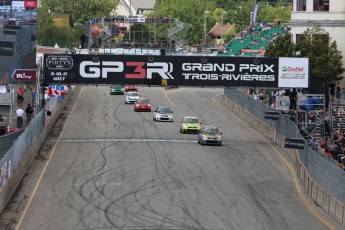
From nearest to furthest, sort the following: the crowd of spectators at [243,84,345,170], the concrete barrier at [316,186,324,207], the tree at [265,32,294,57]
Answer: the concrete barrier at [316,186,324,207]
the crowd of spectators at [243,84,345,170]
the tree at [265,32,294,57]

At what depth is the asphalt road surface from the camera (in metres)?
33.2

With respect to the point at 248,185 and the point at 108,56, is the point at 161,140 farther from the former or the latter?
the point at 248,185

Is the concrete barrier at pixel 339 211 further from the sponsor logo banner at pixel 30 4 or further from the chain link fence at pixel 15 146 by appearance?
the sponsor logo banner at pixel 30 4

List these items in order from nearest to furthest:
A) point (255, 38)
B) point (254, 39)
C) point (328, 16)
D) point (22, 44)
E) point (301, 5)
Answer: point (22, 44) < point (328, 16) < point (301, 5) < point (254, 39) < point (255, 38)

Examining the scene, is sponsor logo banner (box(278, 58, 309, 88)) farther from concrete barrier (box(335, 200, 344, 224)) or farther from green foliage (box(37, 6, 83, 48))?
green foliage (box(37, 6, 83, 48))

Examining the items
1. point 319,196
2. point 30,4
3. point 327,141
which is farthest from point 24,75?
point 319,196

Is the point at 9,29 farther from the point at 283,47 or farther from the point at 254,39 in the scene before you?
the point at 254,39

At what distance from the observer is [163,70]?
55312mm

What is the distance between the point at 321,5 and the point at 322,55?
820 centimetres

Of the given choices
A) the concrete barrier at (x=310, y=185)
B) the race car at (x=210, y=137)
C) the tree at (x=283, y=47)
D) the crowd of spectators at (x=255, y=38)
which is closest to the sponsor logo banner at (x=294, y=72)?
the concrete barrier at (x=310, y=185)

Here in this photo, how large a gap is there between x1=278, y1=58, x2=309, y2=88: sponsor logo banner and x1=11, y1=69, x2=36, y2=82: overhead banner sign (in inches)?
583

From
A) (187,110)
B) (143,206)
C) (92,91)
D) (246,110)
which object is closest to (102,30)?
(92,91)

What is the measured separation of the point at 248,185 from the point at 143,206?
23.9 ft

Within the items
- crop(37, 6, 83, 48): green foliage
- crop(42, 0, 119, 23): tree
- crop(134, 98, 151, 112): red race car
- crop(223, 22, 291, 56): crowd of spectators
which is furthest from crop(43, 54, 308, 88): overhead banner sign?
crop(42, 0, 119, 23): tree
